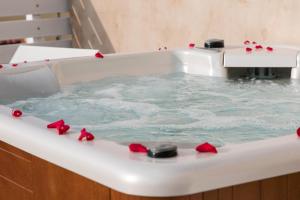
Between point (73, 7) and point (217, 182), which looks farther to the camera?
point (73, 7)

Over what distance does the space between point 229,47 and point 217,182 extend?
205 centimetres

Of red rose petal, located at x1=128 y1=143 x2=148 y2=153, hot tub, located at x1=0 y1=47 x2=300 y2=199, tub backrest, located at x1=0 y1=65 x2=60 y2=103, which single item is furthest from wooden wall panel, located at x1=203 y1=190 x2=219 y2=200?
tub backrest, located at x1=0 y1=65 x2=60 y2=103

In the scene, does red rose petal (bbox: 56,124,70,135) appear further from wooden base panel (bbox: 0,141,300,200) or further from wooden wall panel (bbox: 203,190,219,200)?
wooden wall panel (bbox: 203,190,219,200)

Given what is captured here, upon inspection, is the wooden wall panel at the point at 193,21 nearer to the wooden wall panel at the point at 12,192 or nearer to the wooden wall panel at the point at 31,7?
the wooden wall panel at the point at 31,7

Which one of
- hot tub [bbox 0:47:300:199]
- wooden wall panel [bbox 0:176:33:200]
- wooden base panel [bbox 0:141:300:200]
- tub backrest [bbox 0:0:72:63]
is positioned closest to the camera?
hot tub [bbox 0:47:300:199]

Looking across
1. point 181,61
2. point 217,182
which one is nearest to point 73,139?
point 217,182

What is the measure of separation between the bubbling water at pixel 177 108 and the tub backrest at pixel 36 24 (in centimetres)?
239

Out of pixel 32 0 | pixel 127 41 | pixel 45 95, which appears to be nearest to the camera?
pixel 45 95

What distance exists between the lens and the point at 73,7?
18.9 ft

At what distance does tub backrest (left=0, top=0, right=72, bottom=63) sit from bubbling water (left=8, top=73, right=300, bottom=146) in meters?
2.39

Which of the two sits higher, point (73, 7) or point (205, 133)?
point (73, 7)

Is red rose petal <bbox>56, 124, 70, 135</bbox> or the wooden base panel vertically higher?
red rose petal <bbox>56, 124, 70, 135</bbox>

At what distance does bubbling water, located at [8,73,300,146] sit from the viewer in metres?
2.37

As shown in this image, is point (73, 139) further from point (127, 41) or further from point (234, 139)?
point (127, 41)
